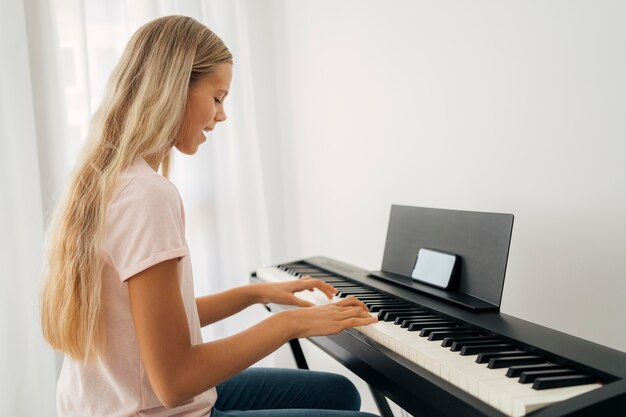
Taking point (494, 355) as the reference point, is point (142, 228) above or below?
above

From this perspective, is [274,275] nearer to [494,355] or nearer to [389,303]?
[389,303]

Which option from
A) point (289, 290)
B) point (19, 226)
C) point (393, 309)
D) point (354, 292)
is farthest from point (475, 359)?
point (19, 226)

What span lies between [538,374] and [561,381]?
4 cm

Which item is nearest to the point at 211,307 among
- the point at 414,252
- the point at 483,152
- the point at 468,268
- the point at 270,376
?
the point at 270,376

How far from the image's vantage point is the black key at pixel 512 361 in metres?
1.01

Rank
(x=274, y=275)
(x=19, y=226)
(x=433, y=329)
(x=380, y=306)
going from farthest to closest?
(x=19, y=226)
(x=274, y=275)
(x=380, y=306)
(x=433, y=329)

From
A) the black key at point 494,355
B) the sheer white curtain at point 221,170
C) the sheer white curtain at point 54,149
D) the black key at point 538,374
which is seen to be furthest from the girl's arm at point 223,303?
the sheer white curtain at point 221,170

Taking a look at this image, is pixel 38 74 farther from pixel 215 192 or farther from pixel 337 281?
pixel 337 281

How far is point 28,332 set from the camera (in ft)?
8.30

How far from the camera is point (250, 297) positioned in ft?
5.63

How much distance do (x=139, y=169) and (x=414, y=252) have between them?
2.93ft

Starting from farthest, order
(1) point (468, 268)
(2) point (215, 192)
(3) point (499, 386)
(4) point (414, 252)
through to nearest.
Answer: (2) point (215, 192) → (4) point (414, 252) → (1) point (468, 268) → (3) point (499, 386)

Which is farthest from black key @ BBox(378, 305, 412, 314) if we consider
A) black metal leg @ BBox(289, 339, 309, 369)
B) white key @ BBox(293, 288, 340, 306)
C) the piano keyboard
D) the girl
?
black metal leg @ BBox(289, 339, 309, 369)

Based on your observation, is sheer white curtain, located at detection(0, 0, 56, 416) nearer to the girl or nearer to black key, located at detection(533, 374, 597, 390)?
the girl
